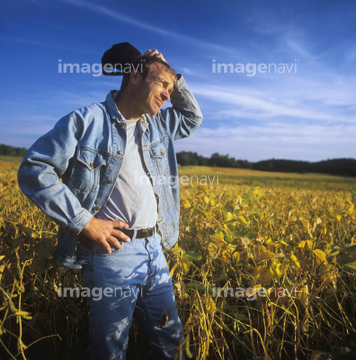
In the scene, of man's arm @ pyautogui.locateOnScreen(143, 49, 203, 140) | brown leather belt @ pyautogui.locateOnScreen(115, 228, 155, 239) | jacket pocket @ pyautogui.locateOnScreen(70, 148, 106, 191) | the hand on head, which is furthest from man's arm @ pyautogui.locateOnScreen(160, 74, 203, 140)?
brown leather belt @ pyautogui.locateOnScreen(115, 228, 155, 239)

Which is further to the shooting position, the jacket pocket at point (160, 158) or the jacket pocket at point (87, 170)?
the jacket pocket at point (160, 158)

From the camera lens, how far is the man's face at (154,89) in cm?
157

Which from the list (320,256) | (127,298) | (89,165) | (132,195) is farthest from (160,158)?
(320,256)

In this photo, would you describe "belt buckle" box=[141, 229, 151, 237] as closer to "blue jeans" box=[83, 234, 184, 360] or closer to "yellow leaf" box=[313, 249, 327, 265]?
"blue jeans" box=[83, 234, 184, 360]

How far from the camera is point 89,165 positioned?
1501 mm

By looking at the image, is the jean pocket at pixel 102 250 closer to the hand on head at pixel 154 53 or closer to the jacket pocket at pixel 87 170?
the jacket pocket at pixel 87 170

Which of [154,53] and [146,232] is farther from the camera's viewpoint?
[154,53]

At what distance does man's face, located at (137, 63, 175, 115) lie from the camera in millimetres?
1573

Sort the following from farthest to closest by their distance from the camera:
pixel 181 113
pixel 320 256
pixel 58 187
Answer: pixel 181 113
pixel 320 256
pixel 58 187

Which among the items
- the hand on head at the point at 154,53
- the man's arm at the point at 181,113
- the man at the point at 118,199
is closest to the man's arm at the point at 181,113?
the man's arm at the point at 181,113

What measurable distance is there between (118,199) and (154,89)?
61 centimetres

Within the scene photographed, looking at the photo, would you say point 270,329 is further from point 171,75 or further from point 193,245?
point 171,75

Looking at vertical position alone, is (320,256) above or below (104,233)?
below

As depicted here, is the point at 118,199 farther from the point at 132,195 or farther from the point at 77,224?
the point at 77,224
